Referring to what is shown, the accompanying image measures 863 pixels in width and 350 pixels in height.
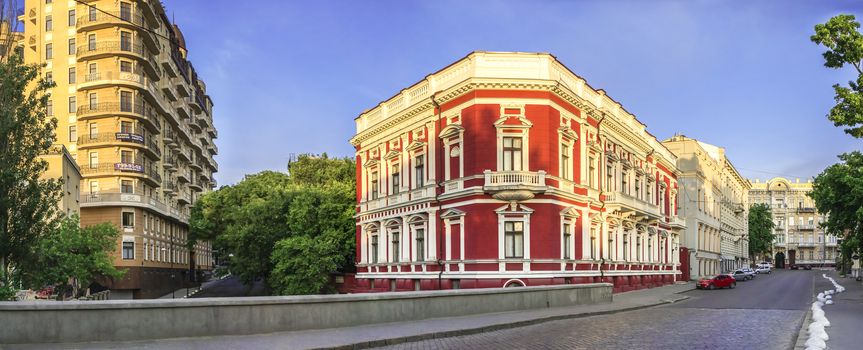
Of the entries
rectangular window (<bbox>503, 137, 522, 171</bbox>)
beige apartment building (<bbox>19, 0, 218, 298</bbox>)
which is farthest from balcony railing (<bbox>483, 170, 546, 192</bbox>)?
beige apartment building (<bbox>19, 0, 218, 298</bbox>)

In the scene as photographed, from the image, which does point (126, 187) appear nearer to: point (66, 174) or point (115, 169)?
point (115, 169)

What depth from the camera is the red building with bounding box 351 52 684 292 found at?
35.3m

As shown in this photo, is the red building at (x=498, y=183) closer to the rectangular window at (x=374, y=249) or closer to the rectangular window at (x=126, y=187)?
the rectangular window at (x=374, y=249)

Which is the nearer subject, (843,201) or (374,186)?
(374,186)

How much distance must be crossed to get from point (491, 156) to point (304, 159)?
29.6 meters

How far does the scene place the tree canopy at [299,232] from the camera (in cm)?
4706

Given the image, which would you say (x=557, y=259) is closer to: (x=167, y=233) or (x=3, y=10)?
(x=3, y=10)

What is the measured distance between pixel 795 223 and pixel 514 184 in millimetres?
131157

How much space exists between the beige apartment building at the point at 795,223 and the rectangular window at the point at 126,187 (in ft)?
406

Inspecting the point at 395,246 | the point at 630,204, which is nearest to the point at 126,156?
the point at 395,246

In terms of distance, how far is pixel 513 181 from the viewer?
34625mm

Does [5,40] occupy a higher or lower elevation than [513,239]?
higher

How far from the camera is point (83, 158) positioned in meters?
60.7

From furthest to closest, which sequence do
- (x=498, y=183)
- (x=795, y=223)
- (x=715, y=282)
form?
1. (x=795, y=223)
2. (x=715, y=282)
3. (x=498, y=183)
